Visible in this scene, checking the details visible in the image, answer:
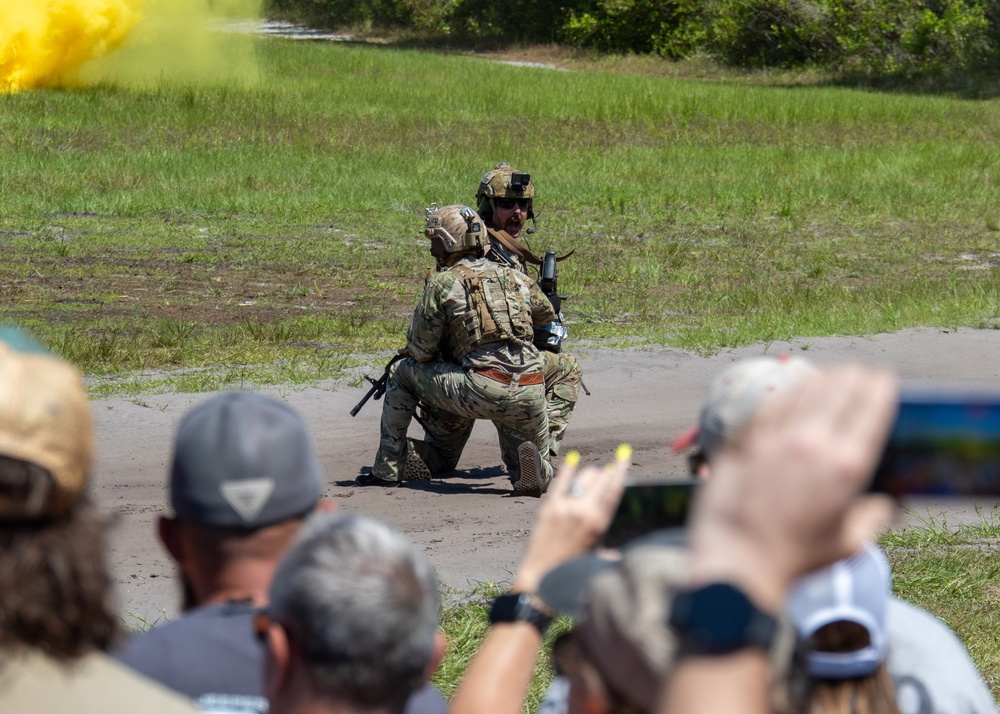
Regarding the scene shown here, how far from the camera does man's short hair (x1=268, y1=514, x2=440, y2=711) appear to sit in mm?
2076

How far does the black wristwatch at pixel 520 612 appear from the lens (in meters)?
2.65

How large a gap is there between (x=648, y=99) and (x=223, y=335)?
23051 mm

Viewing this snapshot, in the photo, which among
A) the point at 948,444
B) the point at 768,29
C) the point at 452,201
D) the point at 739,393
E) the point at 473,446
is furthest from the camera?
the point at 768,29

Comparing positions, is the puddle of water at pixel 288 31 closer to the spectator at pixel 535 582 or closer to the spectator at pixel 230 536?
the spectator at pixel 230 536

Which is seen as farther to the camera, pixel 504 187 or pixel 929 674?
pixel 504 187

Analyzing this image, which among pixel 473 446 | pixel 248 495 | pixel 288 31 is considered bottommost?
pixel 473 446

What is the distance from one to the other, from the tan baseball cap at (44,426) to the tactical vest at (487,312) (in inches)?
244

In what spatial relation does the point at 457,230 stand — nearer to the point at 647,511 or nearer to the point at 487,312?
the point at 487,312

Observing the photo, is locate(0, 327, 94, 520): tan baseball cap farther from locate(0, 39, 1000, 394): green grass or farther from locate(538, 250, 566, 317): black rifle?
locate(0, 39, 1000, 394): green grass

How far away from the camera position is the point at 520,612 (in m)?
2.66

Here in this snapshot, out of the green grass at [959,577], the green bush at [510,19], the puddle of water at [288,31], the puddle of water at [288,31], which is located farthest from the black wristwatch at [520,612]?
the green bush at [510,19]

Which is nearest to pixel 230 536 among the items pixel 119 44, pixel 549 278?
pixel 549 278

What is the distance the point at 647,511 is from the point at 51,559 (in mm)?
1022

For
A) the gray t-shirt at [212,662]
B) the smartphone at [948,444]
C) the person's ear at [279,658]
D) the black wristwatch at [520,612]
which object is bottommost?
the gray t-shirt at [212,662]
